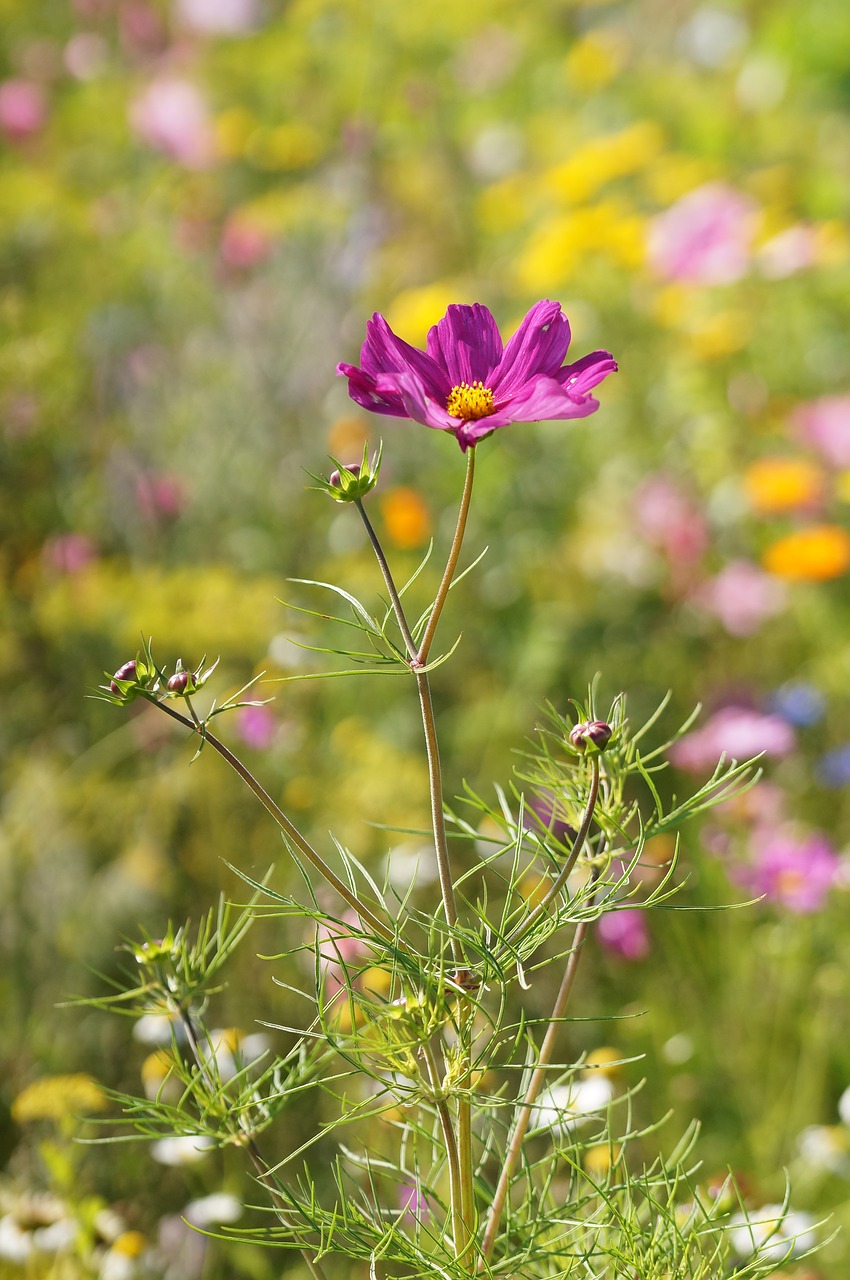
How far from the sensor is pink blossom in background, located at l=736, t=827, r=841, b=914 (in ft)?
3.26

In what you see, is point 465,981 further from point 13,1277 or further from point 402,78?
point 402,78

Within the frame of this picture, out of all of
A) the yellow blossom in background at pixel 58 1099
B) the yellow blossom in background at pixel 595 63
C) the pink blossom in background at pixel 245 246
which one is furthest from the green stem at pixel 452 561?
the yellow blossom in background at pixel 595 63

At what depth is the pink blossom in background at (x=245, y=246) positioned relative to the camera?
2.28 meters

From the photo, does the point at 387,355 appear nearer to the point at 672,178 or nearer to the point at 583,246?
the point at 583,246

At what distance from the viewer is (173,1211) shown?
2.99 ft

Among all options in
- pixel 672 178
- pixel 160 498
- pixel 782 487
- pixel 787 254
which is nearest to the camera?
pixel 782 487

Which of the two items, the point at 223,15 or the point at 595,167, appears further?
the point at 223,15

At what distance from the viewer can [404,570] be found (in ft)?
5.41

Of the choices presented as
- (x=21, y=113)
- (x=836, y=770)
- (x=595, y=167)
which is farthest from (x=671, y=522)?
(x=21, y=113)

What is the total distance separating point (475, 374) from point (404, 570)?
1.23 metres

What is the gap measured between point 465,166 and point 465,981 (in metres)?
2.84

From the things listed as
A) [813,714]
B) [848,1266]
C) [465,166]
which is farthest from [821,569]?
[465,166]

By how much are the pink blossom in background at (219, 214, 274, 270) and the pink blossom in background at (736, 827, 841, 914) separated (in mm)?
1649

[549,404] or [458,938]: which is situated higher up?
[549,404]
